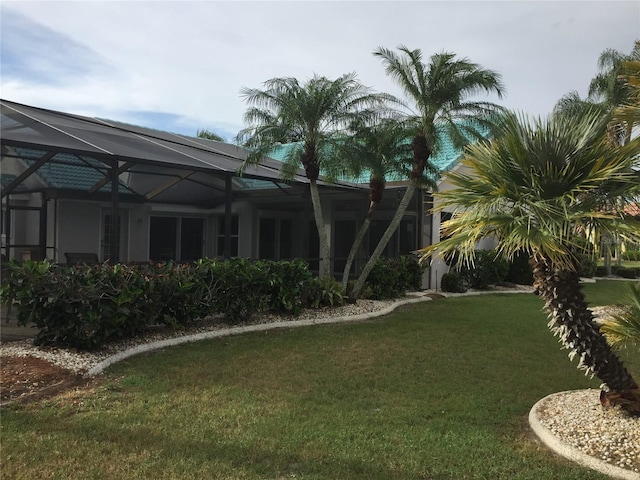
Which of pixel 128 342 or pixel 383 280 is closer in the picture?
pixel 128 342

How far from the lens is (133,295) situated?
301 inches

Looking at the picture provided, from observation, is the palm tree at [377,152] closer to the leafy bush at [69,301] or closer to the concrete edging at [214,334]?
the concrete edging at [214,334]

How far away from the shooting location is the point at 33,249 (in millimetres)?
13875

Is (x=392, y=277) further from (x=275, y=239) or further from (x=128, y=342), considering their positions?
(x=128, y=342)

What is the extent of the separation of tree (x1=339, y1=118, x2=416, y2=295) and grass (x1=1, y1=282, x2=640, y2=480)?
14.7ft

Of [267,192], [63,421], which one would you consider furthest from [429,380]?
[267,192]

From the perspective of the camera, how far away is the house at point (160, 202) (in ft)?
36.2

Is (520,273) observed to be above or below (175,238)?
below

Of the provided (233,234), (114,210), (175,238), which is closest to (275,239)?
(233,234)

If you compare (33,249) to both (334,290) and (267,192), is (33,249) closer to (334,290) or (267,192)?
(267,192)

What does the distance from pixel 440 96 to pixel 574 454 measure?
28.9 feet

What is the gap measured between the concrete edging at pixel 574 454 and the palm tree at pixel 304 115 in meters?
7.93

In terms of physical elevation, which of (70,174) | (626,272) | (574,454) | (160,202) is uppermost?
(70,174)

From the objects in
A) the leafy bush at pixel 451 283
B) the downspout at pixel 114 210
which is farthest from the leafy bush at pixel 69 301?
the leafy bush at pixel 451 283
